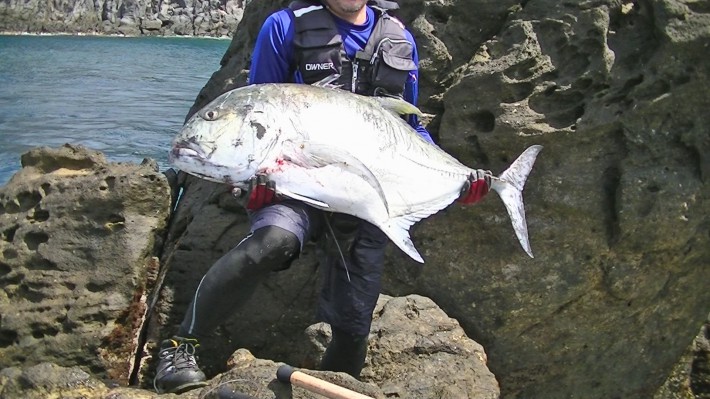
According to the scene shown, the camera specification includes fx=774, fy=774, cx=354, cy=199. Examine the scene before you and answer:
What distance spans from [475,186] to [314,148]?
1.02 meters

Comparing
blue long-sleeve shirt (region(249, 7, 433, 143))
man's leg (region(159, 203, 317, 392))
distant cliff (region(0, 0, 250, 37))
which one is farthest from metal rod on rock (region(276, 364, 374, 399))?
distant cliff (region(0, 0, 250, 37))

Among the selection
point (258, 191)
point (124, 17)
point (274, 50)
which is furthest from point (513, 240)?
point (124, 17)

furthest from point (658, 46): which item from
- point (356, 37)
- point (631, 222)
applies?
point (356, 37)

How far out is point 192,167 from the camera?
3318 mm

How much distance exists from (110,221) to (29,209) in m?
0.58

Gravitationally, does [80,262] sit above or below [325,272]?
below

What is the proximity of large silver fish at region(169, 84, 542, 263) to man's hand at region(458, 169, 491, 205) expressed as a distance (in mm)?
374

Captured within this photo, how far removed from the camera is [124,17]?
84.2 metres

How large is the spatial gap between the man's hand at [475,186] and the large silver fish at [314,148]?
0.37 metres

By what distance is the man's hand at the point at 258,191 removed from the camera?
332 cm

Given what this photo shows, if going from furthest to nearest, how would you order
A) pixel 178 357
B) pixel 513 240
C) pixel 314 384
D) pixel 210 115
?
pixel 513 240 < pixel 178 357 < pixel 210 115 < pixel 314 384

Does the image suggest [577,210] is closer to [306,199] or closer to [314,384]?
[306,199]

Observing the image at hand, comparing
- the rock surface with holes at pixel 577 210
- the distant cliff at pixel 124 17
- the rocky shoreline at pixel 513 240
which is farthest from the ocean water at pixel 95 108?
the distant cliff at pixel 124 17

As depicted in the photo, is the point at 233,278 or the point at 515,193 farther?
the point at 515,193
